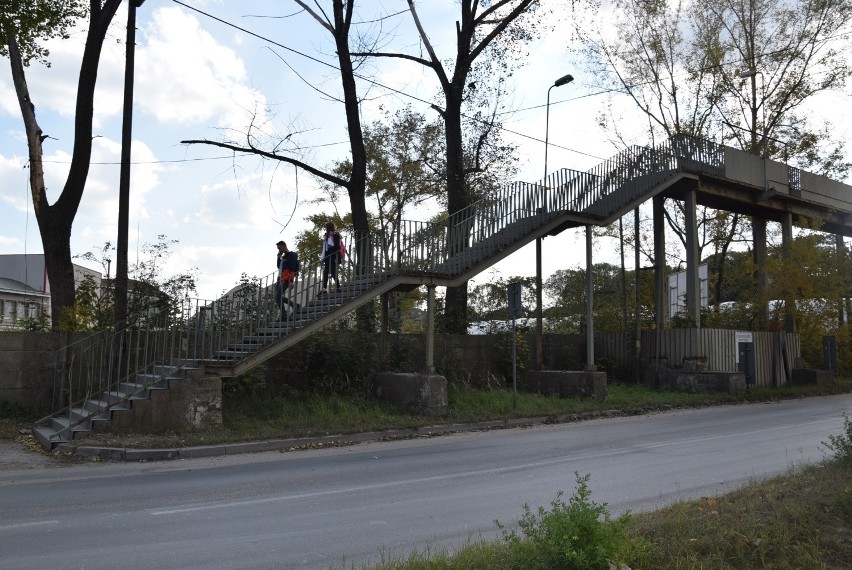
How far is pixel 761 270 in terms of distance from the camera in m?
30.2

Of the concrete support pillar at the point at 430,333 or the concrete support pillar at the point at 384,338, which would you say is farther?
the concrete support pillar at the point at 384,338

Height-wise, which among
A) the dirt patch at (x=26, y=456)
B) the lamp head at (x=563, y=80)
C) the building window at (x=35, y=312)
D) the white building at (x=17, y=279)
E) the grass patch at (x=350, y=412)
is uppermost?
the lamp head at (x=563, y=80)

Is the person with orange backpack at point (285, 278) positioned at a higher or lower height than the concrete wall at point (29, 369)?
higher

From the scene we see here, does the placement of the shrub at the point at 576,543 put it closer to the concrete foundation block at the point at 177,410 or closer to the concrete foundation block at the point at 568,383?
the concrete foundation block at the point at 177,410

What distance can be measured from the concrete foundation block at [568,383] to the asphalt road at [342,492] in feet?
19.1

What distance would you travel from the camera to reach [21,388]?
15.5m

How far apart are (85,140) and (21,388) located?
6.39 m

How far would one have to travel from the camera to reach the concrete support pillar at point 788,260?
95.9 feet

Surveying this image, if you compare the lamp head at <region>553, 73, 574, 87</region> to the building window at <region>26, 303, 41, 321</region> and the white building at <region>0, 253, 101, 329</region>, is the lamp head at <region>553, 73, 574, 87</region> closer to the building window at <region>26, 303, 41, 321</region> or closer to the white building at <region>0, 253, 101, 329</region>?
the building window at <region>26, 303, 41, 321</region>

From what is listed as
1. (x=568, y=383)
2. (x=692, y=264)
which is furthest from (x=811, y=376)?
(x=568, y=383)

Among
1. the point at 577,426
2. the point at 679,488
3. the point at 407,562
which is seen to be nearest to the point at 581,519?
the point at 407,562

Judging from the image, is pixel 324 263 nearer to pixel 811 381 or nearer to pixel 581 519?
pixel 581 519

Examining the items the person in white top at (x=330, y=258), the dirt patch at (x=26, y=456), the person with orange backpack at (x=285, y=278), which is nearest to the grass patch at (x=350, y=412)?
the dirt patch at (x=26, y=456)

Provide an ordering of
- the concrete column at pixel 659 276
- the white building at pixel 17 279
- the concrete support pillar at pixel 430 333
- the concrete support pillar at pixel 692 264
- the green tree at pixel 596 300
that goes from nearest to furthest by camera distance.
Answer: the concrete support pillar at pixel 430 333, the concrete column at pixel 659 276, the concrete support pillar at pixel 692 264, the green tree at pixel 596 300, the white building at pixel 17 279
